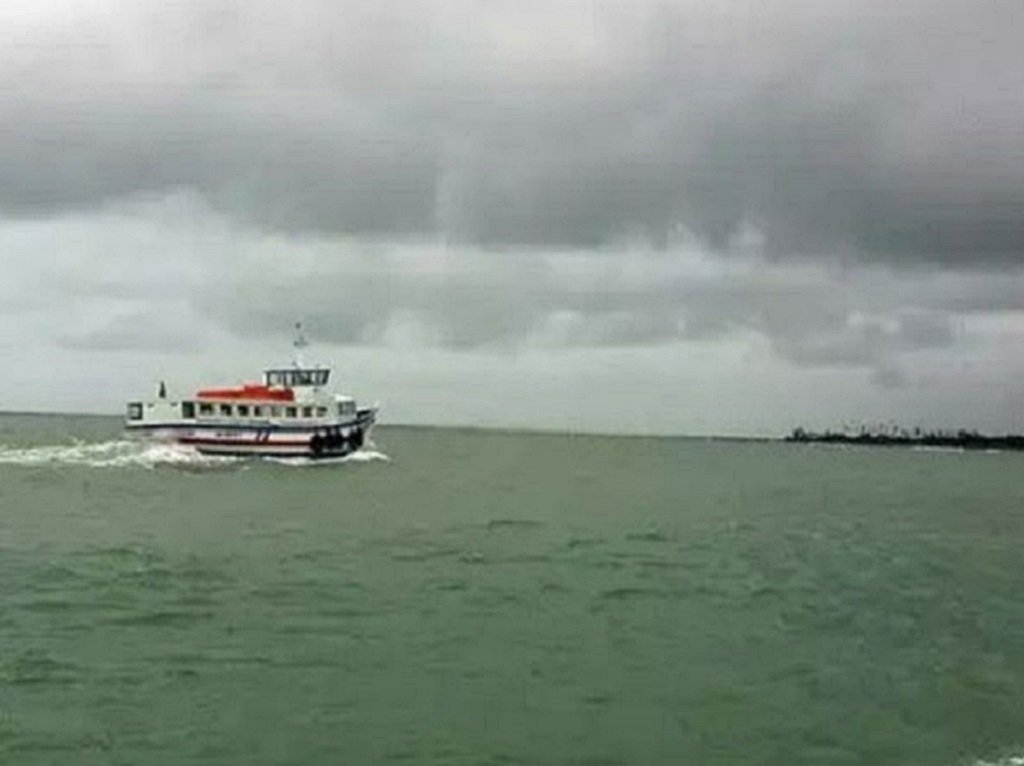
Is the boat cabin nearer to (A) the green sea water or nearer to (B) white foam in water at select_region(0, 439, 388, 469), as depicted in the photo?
(B) white foam in water at select_region(0, 439, 388, 469)

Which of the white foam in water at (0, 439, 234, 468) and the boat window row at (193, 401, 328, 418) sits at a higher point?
the boat window row at (193, 401, 328, 418)

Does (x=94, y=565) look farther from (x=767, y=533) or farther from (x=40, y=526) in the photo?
(x=767, y=533)

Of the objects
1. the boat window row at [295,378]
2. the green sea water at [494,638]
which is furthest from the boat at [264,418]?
the green sea water at [494,638]

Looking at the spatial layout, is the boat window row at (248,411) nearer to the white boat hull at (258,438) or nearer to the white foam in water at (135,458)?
the white boat hull at (258,438)

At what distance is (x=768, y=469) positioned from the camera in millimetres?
165750

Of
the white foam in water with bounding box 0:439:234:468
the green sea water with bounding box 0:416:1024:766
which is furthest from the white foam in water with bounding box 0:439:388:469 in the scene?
the green sea water with bounding box 0:416:1024:766

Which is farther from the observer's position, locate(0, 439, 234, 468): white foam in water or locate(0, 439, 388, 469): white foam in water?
locate(0, 439, 234, 468): white foam in water

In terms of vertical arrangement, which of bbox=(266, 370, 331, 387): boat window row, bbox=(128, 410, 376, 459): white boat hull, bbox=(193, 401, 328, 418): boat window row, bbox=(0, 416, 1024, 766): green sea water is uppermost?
bbox=(266, 370, 331, 387): boat window row

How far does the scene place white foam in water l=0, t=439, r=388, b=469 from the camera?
103062 millimetres

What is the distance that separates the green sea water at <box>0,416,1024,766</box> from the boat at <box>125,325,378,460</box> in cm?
3026

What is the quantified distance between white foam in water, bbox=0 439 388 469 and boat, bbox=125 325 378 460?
22.8 inches

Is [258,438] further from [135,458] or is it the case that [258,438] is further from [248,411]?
[135,458]

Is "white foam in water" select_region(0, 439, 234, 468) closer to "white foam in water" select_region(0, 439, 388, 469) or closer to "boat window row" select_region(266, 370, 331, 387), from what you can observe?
"white foam in water" select_region(0, 439, 388, 469)

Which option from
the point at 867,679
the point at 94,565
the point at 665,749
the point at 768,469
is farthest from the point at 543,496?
the point at 768,469
